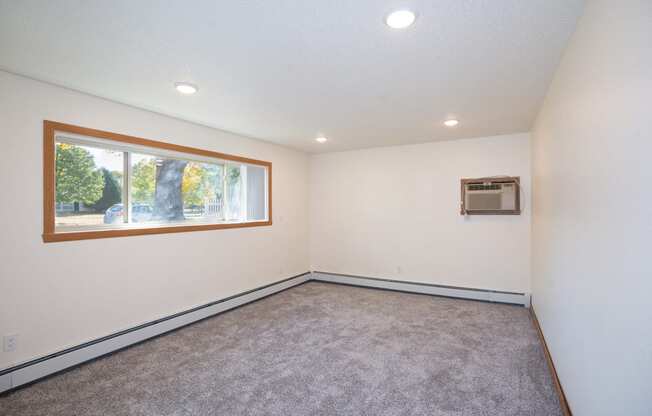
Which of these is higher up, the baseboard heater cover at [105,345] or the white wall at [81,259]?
the white wall at [81,259]

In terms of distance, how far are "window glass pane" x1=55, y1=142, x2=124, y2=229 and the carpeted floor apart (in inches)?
51.1

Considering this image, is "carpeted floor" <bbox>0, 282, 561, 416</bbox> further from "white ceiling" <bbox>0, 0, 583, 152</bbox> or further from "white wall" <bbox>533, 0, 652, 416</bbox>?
"white ceiling" <bbox>0, 0, 583, 152</bbox>

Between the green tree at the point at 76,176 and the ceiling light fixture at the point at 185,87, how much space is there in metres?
1.10

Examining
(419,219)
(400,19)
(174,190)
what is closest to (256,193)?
(174,190)

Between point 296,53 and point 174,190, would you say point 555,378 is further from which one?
point 174,190

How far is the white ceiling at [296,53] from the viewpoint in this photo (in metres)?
1.64

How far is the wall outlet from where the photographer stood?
233cm

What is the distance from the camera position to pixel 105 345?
286 cm

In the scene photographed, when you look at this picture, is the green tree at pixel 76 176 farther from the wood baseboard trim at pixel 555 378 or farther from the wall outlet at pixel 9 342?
the wood baseboard trim at pixel 555 378

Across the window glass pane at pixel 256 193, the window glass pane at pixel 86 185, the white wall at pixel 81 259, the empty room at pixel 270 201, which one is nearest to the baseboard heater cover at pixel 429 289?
the empty room at pixel 270 201

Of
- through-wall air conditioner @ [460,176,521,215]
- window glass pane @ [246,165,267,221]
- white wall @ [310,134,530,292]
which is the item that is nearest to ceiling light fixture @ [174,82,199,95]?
window glass pane @ [246,165,267,221]

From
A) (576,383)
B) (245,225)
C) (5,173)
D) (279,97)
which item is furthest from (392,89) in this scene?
(5,173)

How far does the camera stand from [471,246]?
4602 mm

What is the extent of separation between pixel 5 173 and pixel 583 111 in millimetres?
3834
